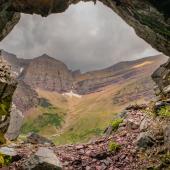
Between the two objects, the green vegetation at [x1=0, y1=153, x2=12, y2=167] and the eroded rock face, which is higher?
the eroded rock face

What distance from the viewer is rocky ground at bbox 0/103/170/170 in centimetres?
2466

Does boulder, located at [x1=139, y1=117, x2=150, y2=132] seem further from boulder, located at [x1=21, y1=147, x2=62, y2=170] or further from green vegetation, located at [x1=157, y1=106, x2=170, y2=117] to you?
boulder, located at [x1=21, y1=147, x2=62, y2=170]

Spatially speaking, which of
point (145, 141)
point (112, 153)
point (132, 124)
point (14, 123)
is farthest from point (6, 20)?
point (14, 123)

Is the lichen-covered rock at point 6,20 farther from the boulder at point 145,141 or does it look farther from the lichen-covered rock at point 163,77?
the lichen-covered rock at point 163,77

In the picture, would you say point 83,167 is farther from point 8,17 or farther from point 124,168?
point 8,17

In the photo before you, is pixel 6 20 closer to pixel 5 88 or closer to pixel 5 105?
pixel 5 88

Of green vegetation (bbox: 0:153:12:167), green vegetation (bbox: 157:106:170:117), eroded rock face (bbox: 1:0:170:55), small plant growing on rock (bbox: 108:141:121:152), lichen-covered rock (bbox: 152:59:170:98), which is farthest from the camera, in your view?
lichen-covered rock (bbox: 152:59:170:98)

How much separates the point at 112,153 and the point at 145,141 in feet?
9.12

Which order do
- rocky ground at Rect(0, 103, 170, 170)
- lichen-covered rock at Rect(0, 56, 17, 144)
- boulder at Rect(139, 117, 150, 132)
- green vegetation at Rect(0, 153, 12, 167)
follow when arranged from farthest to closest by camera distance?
lichen-covered rock at Rect(0, 56, 17, 144)
boulder at Rect(139, 117, 150, 132)
green vegetation at Rect(0, 153, 12, 167)
rocky ground at Rect(0, 103, 170, 170)

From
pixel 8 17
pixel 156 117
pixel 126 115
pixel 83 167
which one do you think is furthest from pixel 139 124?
pixel 8 17

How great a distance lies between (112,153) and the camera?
2908 cm

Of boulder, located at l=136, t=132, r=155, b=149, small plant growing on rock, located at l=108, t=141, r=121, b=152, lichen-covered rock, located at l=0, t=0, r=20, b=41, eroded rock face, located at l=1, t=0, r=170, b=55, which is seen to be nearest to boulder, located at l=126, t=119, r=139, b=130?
small plant growing on rock, located at l=108, t=141, r=121, b=152

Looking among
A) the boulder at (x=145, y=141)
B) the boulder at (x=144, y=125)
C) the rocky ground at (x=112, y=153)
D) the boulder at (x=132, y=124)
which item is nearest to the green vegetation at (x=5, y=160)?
the rocky ground at (x=112, y=153)

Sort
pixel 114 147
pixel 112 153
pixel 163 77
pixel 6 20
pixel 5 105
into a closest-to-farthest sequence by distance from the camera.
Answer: pixel 112 153
pixel 114 147
pixel 5 105
pixel 6 20
pixel 163 77
